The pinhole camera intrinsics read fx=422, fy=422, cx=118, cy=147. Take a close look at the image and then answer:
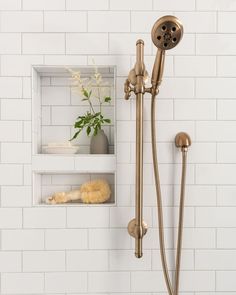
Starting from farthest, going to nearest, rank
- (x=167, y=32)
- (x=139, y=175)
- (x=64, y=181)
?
(x=64, y=181) → (x=139, y=175) → (x=167, y=32)

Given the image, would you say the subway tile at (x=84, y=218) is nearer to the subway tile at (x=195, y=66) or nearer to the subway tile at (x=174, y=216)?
the subway tile at (x=174, y=216)

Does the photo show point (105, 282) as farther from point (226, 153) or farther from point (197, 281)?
point (226, 153)

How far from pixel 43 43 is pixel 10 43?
0.41ft

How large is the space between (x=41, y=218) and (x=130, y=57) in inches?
27.4

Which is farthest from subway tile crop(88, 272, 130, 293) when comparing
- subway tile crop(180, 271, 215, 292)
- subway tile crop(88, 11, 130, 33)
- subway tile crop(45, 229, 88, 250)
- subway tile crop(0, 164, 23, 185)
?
subway tile crop(88, 11, 130, 33)

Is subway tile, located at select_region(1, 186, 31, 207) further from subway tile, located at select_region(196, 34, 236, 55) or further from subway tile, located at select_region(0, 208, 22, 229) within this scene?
subway tile, located at select_region(196, 34, 236, 55)

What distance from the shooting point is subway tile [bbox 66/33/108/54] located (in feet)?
5.25

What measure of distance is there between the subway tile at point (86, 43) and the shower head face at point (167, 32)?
0.32 metres

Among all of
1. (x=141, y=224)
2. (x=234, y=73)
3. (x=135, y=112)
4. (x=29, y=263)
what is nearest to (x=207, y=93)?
(x=234, y=73)

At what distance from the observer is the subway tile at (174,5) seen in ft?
5.26

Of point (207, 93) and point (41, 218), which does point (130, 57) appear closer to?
point (207, 93)

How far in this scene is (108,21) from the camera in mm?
1602

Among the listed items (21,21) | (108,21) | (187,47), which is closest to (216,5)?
(187,47)

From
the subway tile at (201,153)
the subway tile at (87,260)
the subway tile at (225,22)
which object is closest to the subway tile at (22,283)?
the subway tile at (87,260)
